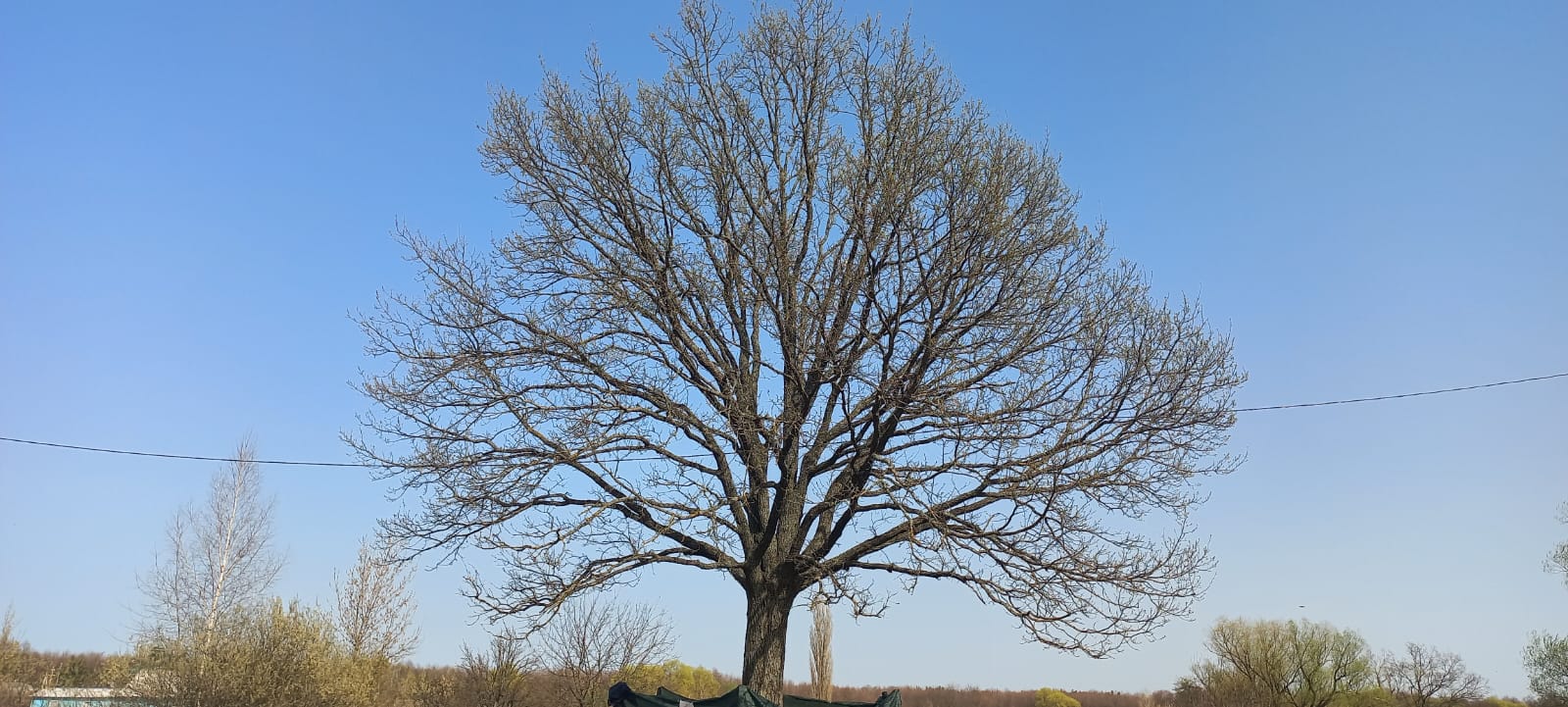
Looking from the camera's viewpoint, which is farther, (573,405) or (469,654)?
(469,654)

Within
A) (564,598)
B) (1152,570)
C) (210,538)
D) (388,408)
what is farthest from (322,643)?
(210,538)

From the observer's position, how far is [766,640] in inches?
428

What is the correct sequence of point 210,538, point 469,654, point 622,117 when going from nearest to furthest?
1. point 622,117
2. point 469,654
3. point 210,538

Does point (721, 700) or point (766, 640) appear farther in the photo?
point (766, 640)

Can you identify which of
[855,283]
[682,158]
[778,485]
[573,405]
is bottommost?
[778,485]

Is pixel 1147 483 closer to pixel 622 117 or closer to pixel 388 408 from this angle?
pixel 622 117

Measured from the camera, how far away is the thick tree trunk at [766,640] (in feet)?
35.1

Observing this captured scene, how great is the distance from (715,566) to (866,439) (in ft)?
7.16

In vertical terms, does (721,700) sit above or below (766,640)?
below

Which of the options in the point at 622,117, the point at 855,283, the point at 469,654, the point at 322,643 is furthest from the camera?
the point at 469,654

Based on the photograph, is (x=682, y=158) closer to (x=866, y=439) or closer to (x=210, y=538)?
(x=866, y=439)

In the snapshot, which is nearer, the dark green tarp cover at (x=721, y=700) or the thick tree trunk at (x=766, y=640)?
the dark green tarp cover at (x=721, y=700)

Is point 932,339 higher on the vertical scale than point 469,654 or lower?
higher

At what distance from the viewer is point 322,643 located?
48.3ft
